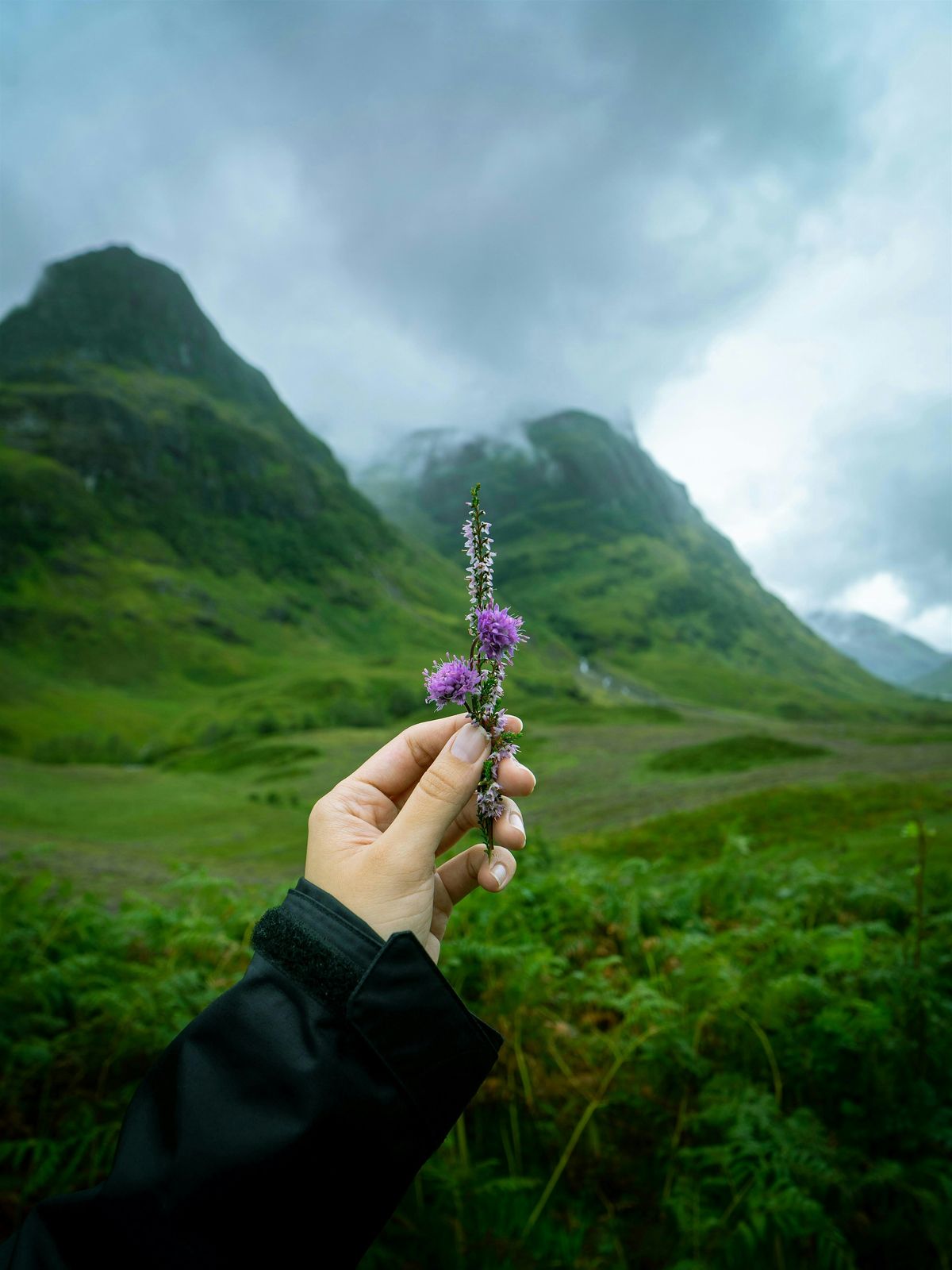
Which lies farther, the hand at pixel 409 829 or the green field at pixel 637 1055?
the green field at pixel 637 1055

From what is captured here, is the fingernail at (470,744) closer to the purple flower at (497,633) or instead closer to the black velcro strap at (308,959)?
the purple flower at (497,633)

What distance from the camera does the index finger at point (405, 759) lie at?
2.76m

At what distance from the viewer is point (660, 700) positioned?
639ft

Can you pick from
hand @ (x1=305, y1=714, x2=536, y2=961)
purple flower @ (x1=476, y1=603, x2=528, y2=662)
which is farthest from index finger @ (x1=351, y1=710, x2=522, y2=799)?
purple flower @ (x1=476, y1=603, x2=528, y2=662)

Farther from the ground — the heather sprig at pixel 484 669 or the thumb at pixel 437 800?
the heather sprig at pixel 484 669

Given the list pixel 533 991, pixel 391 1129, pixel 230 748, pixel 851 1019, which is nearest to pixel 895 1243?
pixel 851 1019

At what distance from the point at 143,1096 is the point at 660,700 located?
662 feet

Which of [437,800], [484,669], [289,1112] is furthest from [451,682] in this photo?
[289,1112]

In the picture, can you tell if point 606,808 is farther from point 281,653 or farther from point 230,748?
point 281,653

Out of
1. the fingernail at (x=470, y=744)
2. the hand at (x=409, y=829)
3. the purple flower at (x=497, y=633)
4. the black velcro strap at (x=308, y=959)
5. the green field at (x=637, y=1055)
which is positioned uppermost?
the purple flower at (x=497, y=633)

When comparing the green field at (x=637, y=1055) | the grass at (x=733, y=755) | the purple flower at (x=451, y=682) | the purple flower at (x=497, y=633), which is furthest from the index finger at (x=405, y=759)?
the grass at (x=733, y=755)

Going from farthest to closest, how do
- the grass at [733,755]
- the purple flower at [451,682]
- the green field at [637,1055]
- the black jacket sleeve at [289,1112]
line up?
the grass at [733,755], the green field at [637,1055], the purple flower at [451,682], the black jacket sleeve at [289,1112]

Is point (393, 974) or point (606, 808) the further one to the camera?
point (606, 808)

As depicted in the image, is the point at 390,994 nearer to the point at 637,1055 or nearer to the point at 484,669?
the point at 484,669
